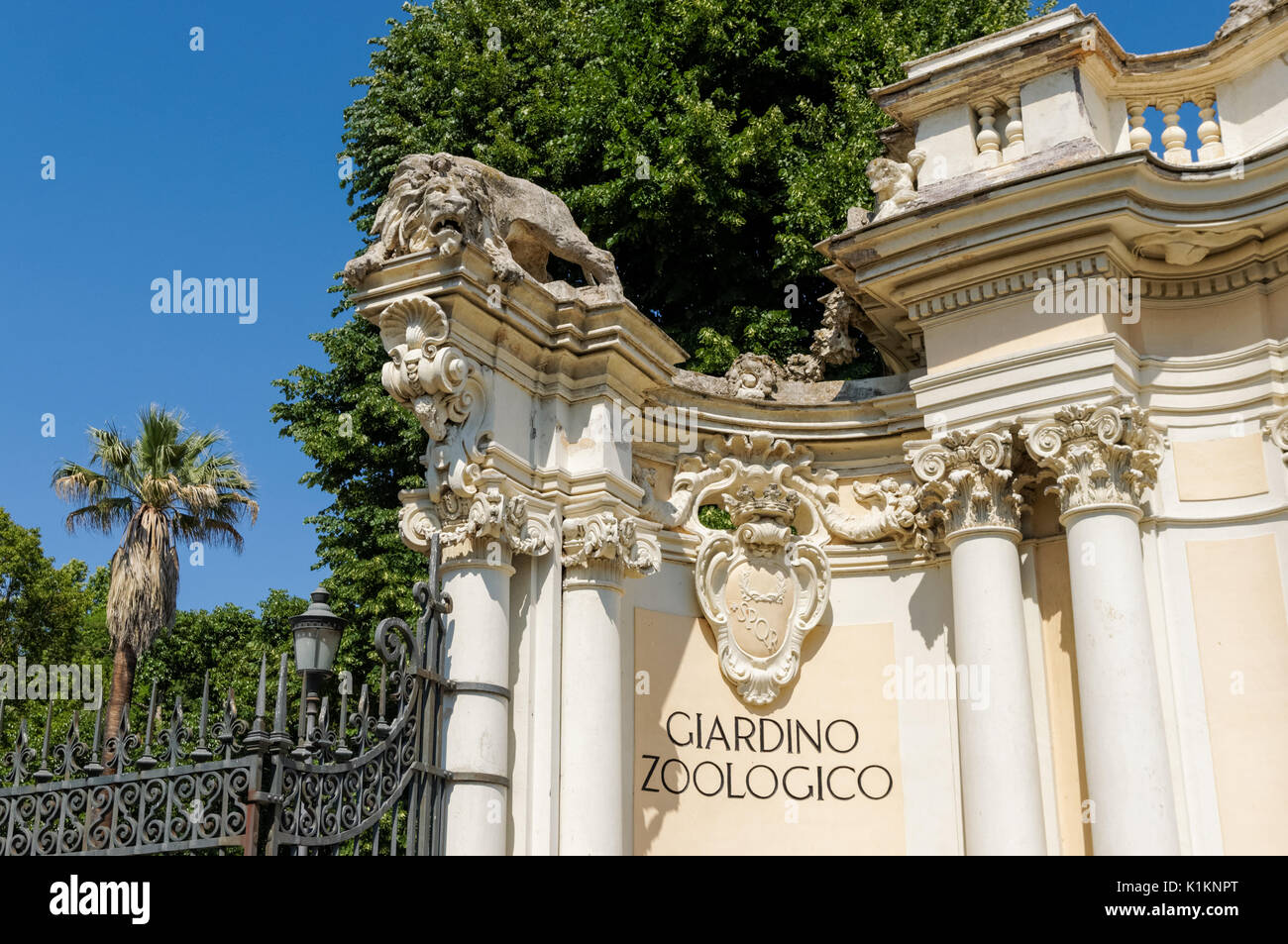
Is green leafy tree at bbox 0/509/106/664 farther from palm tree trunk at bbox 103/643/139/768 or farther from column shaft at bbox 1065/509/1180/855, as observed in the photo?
column shaft at bbox 1065/509/1180/855

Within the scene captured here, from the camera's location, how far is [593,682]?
8508mm

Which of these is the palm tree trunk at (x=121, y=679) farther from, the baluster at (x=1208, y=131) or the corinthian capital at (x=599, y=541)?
the baluster at (x=1208, y=131)

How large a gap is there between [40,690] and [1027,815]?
67.3 ft

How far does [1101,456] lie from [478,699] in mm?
4017

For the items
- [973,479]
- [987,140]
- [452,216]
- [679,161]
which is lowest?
[973,479]

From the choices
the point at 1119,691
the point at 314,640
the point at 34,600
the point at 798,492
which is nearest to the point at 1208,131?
the point at 798,492

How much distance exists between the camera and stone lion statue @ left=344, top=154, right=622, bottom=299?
8.33m

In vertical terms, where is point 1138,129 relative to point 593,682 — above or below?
above

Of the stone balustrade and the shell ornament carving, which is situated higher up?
the stone balustrade

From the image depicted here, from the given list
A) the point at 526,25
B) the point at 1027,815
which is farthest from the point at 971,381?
the point at 526,25

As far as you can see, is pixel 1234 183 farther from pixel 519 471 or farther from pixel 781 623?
pixel 519 471

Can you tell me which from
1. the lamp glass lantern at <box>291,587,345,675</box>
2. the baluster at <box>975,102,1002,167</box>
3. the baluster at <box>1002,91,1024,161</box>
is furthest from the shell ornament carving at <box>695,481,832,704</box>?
the lamp glass lantern at <box>291,587,345,675</box>

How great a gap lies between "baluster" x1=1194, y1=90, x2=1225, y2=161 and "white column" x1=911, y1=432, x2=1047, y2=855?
2.40 metres

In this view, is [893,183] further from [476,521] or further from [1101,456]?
[476,521]
